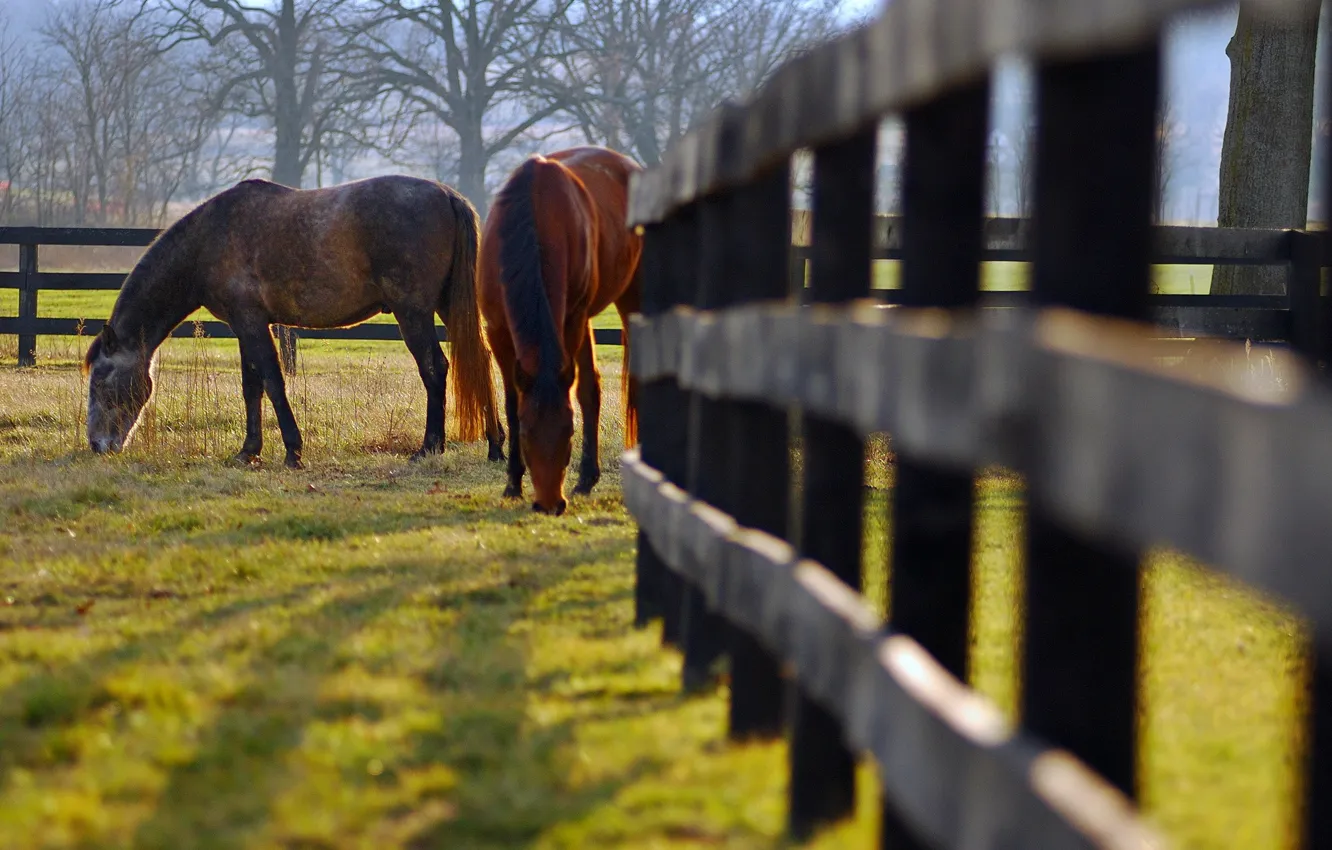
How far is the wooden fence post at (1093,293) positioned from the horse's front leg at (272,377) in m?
7.60

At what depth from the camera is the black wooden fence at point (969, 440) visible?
3.63 feet

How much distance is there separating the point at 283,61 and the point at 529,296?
33523 mm

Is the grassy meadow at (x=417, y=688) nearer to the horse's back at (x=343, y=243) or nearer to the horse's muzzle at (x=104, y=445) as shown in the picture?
the horse's muzzle at (x=104, y=445)

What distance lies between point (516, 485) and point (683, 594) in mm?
3609

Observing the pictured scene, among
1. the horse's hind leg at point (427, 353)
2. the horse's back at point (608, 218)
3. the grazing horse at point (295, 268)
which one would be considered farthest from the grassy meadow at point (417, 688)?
the grazing horse at point (295, 268)

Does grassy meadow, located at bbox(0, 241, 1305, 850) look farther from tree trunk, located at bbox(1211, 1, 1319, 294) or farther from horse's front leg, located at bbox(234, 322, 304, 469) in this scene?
tree trunk, located at bbox(1211, 1, 1319, 294)

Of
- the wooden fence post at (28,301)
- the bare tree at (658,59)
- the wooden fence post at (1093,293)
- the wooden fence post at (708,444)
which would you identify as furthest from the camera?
the bare tree at (658,59)

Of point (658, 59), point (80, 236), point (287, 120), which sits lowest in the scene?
point (80, 236)

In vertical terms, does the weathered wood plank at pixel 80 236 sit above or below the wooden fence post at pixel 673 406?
A: above

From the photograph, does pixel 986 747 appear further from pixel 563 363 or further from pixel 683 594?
pixel 563 363

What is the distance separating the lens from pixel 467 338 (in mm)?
8930

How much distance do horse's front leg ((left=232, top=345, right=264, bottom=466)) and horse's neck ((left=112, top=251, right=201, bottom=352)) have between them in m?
0.57

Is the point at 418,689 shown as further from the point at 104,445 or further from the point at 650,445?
the point at 104,445

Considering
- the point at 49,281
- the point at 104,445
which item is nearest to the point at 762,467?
the point at 104,445
